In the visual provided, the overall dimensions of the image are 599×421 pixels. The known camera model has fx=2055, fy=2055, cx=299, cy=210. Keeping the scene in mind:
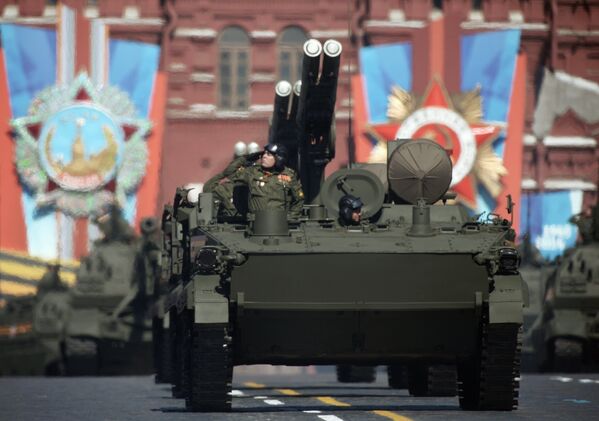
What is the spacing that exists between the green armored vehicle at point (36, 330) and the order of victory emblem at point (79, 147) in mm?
13367

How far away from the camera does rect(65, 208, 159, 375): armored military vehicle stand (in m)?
33.7

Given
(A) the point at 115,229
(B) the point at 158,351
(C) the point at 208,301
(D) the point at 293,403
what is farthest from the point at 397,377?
(A) the point at 115,229

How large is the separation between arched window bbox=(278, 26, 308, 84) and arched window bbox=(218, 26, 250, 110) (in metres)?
0.88

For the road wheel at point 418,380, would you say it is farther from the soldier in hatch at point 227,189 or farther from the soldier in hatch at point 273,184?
the soldier in hatch at point 273,184

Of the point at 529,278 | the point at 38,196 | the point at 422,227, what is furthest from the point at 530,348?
the point at 38,196

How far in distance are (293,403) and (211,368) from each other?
8.70 feet

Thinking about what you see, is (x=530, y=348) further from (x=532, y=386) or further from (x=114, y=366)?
(x=532, y=386)

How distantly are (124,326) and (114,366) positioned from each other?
79 centimetres

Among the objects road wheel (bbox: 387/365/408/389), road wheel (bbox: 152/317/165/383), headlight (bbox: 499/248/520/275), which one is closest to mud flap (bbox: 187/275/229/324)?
headlight (bbox: 499/248/520/275)

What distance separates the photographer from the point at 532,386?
1001 inches

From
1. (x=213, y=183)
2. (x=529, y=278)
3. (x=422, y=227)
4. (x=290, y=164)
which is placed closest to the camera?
(x=422, y=227)

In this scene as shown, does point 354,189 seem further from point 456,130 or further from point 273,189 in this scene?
point 456,130

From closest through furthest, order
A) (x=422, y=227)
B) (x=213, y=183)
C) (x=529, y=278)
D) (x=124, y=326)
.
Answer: (x=422, y=227), (x=213, y=183), (x=124, y=326), (x=529, y=278)

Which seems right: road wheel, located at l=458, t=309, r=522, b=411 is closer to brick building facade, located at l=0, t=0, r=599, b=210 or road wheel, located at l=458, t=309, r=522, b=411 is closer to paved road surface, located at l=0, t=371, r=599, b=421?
paved road surface, located at l=0, t=371, r=599, b=421
